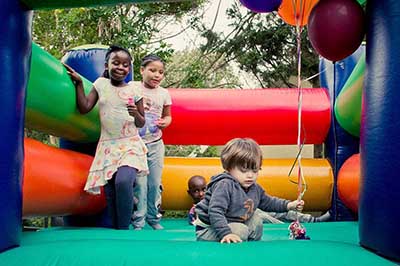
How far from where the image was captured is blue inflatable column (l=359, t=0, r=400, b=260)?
1515mm

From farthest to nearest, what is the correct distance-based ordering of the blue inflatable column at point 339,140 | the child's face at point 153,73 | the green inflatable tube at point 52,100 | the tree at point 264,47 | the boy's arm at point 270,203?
the tree at point 264,47 < the blue inflatable column at point 339,140 < the child's face at point 153,73 < the green inflatable tube at point 52,100 < the boy's arm at point 270,203

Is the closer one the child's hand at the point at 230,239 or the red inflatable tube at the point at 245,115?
the child's hand at the point at 230,239

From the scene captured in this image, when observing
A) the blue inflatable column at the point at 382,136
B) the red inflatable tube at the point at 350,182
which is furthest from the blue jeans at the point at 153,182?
the blue inflatable column at the point at 382,136

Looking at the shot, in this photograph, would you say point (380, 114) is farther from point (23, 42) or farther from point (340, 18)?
point (23, 42)

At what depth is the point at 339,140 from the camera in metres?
3.44

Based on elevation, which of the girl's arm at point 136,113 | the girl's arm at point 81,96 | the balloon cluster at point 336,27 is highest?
the balloon cluster at point 336,27

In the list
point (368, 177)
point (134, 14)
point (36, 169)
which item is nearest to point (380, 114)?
point (368, 177)

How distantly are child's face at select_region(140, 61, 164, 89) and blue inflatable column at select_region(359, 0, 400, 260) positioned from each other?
4.87 feet

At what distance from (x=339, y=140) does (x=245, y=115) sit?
0.62 meters

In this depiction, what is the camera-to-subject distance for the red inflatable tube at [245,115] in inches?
144

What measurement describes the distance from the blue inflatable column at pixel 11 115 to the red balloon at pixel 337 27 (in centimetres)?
98

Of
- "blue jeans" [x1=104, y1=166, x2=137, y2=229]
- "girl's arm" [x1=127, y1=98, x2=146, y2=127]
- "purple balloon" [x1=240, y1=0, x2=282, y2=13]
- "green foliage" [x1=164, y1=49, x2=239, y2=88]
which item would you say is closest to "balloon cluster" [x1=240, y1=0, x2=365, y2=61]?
"purple balloon" [x1=240, y1=0, x2=282, y2=13]

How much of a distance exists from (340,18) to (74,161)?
61.4 inches

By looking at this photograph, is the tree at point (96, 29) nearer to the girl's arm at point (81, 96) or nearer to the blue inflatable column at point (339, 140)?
the blue inflatable column at point (339, 140)
